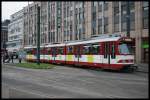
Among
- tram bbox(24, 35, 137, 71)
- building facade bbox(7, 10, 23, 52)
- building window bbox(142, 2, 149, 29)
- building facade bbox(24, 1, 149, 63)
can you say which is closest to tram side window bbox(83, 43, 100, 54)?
tram bbox(24, 35, 137, 71)

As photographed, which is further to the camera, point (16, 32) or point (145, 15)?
point (16, 32)

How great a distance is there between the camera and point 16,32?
131750mm

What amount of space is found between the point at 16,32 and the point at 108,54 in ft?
350

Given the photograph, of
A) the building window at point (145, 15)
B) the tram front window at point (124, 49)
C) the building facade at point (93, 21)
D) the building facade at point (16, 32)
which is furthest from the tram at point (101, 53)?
the building facade at point (16, 32)

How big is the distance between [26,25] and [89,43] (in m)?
78.8

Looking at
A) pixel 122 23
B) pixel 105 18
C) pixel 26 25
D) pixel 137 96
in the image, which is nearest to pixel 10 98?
pixel 137 96

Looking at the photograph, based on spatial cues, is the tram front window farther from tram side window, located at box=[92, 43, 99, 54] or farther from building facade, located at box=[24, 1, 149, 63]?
building facade, located at box=[24, 1, 149, 63]

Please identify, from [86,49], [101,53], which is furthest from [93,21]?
[101,53]

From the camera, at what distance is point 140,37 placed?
45.2m

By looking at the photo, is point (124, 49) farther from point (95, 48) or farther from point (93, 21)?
point (93, 21)

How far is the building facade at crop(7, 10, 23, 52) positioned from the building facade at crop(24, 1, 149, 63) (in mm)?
33037

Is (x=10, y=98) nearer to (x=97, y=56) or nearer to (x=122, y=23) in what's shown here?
(x=97, y=56)

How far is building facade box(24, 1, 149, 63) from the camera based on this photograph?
45.2 metres

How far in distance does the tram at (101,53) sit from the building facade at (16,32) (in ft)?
269
